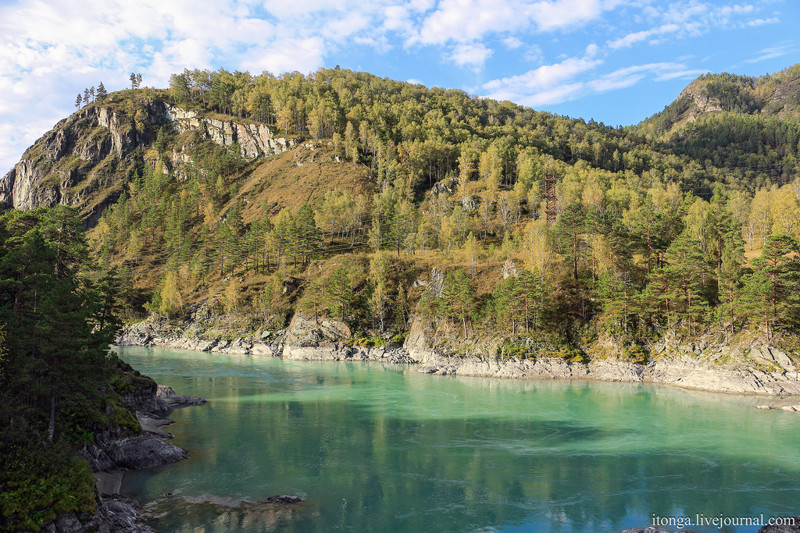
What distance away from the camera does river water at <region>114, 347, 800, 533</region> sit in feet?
78.3

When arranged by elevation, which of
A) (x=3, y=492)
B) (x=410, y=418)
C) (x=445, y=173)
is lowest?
(x=410, y=418)

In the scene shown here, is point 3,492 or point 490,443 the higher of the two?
point 3,492

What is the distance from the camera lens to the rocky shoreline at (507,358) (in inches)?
2103

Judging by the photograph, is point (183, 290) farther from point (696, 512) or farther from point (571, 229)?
point (696, 512)

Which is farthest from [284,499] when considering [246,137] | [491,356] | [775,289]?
[246,137]

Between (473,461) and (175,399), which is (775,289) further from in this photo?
(175,399)

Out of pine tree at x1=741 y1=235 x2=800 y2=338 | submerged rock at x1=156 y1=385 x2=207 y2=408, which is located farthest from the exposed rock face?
pine tree at x1=741 y1=235 x2=800 y2=338

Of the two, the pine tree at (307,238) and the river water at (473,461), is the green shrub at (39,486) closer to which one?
the river water at (473,461)

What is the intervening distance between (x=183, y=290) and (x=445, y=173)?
89.2 meters

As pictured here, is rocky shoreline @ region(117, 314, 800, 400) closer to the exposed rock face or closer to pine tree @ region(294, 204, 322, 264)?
pine tree @ region(294, 204, 322, 264)

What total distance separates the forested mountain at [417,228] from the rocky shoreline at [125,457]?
158ft

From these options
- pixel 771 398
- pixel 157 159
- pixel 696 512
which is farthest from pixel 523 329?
pixel 157 159

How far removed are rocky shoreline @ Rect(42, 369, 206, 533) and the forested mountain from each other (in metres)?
48.3

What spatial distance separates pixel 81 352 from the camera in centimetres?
2566
